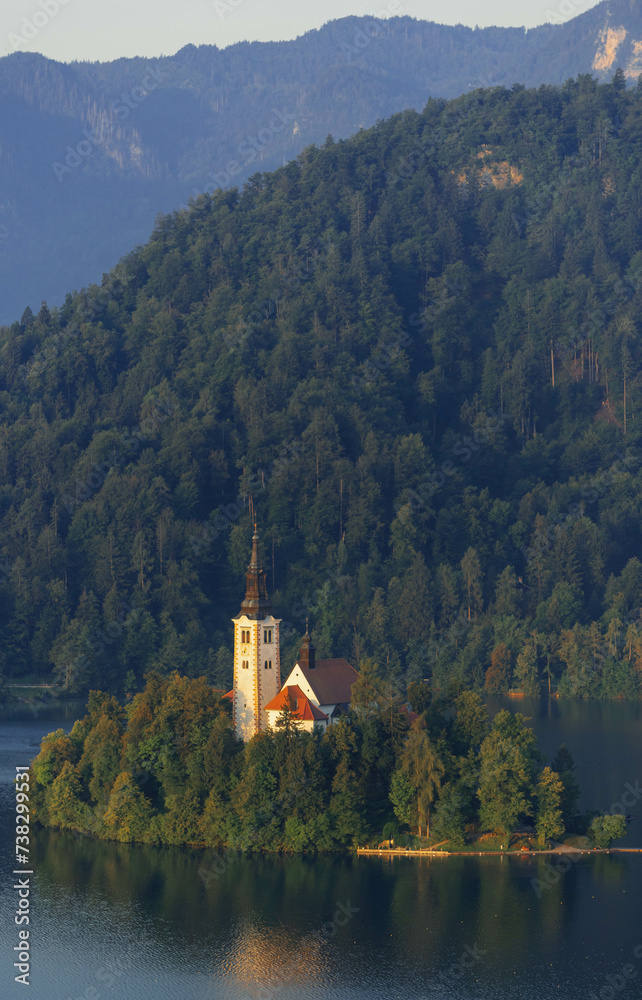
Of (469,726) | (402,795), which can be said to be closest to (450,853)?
(402,795)

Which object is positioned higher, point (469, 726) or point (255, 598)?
point (255, 598)

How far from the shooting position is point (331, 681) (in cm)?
9288

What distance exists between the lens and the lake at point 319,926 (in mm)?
67875

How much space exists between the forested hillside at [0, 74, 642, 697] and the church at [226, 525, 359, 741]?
4484 cm

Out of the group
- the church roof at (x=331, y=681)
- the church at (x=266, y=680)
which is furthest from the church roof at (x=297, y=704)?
the church roof at (x=331, y=681)

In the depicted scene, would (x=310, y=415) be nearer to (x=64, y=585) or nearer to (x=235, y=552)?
(x=235, y=552)

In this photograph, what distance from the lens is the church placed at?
91.0m

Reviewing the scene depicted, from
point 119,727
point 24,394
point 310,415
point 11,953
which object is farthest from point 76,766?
point 24,394

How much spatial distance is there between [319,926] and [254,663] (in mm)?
21145

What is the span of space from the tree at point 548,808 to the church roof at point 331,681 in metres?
14.3

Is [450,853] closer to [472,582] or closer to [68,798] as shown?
[68,798]

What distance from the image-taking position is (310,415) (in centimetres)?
17188

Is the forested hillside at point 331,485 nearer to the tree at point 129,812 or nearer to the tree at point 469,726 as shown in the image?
the tree at point 129,812

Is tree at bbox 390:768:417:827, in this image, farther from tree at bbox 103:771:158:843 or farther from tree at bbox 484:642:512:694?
tree at bbox 484:642:512:694
